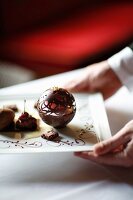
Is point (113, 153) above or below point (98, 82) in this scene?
below

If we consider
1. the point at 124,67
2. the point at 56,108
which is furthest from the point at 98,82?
the point at 56,108

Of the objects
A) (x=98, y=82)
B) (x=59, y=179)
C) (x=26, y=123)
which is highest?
(x=98, y=82)

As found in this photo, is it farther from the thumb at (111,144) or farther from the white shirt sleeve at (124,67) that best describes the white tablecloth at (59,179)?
the white shirt sleeve at (124,67)

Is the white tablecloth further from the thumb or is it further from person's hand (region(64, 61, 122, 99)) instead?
person's hand (region(64, 61, 122, 99))

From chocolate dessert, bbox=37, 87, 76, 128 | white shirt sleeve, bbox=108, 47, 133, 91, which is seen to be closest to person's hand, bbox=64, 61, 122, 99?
white shirt sleeve, bbox=108, 47, 133, 91

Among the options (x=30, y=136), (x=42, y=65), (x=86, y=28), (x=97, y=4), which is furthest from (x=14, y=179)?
(x=97, y=4)

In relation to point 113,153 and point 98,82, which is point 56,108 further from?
point 98,82

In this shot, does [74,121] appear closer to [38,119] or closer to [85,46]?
[38,119]
